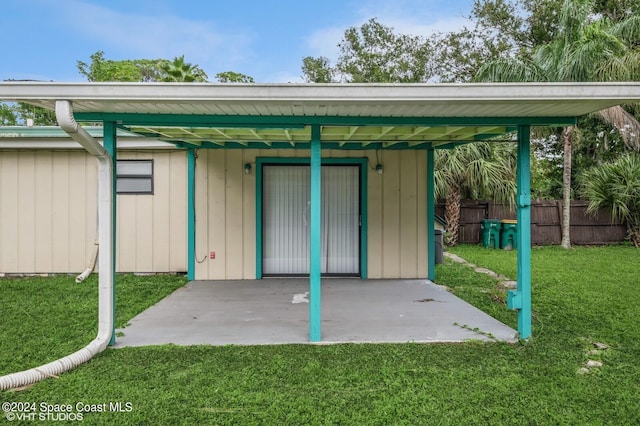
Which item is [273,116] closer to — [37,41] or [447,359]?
[447,359]

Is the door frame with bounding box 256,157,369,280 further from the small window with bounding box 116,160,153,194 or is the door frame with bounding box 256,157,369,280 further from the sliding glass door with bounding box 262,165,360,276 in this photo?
the small window with bounding box 116,160,153,194

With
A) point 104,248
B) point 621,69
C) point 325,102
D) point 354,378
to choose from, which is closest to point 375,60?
point 621,69

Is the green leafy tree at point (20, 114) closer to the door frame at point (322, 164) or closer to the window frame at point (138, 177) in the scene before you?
the window frame at point (138, 177)

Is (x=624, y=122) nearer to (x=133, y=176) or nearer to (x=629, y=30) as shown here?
(x=629, y=30)

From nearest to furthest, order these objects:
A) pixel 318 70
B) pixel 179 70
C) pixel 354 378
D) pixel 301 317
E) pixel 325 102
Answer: pixel 354 378, pixel 325 102, pixel 301 317, pixel 179 70, pixel 318 70

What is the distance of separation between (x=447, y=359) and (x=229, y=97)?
2.67 m

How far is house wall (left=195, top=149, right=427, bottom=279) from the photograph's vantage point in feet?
24.2

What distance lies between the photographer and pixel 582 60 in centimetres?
970

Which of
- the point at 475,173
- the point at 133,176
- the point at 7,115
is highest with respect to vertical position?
the point at 7,115

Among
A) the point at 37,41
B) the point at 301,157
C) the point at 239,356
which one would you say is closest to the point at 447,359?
the point at 239,356

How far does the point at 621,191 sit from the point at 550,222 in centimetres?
174

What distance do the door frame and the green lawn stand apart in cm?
263

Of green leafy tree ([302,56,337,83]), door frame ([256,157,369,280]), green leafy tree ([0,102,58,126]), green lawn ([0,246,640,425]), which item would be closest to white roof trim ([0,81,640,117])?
green lawn ([0,246,640,425])

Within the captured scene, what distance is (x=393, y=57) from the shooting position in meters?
21.3
